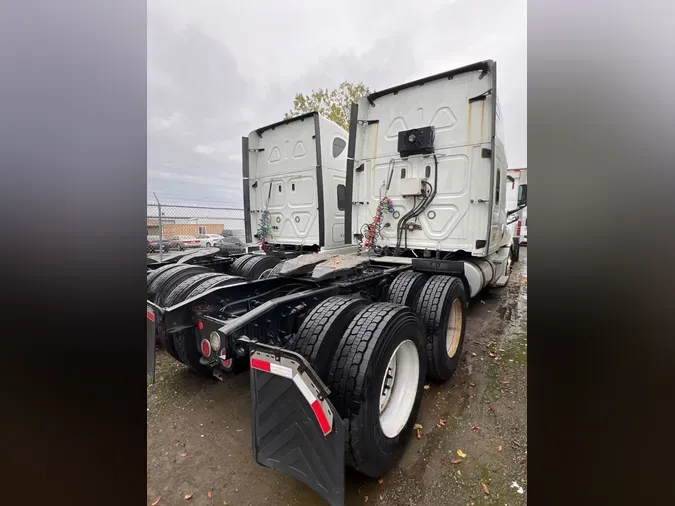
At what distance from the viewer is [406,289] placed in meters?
3.81

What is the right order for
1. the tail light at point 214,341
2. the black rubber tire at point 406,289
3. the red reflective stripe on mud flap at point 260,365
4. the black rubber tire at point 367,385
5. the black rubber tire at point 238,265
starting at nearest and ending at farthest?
the red reflective stripe on mud flap at point 260,365
the black rubber tire at point 367,385
the tail light at point 214,341
the black rubber tire at point 406,289
the black rubber tire at point 238,265

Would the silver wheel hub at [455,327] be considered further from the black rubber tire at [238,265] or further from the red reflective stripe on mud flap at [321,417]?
the black rubber tire at [238,265]

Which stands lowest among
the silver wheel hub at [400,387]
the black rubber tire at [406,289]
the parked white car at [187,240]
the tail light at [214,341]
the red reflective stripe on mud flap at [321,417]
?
the silver wheel hub at [400,387]

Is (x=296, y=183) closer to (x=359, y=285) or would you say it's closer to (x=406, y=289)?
(x=359, y=285)

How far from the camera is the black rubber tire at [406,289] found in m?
3.75

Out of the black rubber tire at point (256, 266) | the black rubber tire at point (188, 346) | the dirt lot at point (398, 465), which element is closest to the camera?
the dirt lot at point (398, 465)

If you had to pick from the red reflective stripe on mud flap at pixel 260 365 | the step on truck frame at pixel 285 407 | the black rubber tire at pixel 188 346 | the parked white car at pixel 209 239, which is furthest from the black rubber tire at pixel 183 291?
the parked white car at pixel 209 239

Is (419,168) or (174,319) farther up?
(419,168)

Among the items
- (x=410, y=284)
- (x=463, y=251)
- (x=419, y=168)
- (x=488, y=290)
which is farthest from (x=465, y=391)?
(x=488, y=290)

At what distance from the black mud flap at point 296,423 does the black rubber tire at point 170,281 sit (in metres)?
2.22

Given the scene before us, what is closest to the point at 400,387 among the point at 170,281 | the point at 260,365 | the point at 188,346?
the point at 260,365
